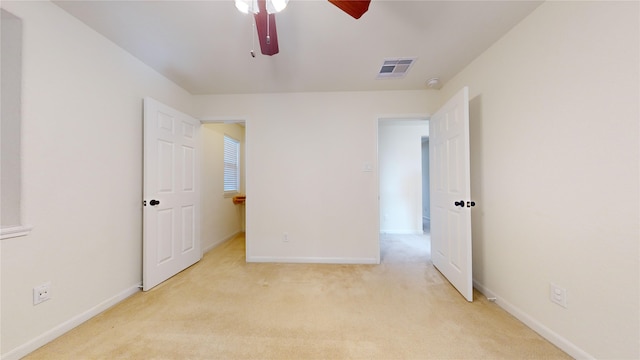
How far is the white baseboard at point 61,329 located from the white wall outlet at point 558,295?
338 centimetres

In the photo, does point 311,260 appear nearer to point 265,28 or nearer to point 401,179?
point 265,28

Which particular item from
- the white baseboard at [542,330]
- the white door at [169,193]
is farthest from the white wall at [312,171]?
the white baseboard at [542,330]

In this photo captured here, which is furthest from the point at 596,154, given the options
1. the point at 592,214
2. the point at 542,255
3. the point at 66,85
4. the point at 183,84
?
the point at 183,84

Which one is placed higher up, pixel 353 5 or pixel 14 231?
pixel 353 5

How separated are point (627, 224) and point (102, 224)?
11.5 ft

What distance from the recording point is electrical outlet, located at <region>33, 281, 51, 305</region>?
1459mm

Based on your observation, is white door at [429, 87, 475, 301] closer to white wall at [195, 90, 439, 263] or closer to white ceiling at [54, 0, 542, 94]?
white ceiling at [54, 0, 542, 94]

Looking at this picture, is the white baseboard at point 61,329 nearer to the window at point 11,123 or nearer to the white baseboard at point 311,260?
the window at point 11,123

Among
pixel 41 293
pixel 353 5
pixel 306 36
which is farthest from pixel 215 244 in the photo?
pixel 353 5

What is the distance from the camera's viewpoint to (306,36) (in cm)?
189

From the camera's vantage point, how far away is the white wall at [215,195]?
3576 millimetres

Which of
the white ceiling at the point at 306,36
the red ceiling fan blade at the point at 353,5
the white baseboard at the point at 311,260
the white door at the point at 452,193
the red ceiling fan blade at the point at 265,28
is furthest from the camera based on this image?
the white baseboard at the point at 311,260

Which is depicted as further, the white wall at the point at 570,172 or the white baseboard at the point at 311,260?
the white baseboard at the point at 311,260

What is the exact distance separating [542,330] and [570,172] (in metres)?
1.10
